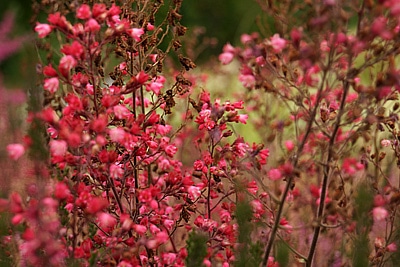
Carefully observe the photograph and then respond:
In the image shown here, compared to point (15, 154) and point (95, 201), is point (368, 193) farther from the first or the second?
point (15, 154)

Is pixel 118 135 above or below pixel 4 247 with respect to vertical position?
above

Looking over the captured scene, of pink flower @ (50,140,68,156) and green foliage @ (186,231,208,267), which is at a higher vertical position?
pink flower @ (50,140,68,156)

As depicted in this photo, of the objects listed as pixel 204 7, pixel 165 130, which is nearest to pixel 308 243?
pixel 165 130

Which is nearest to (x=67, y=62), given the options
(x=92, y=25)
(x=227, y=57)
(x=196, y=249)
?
(x=92, y=25)

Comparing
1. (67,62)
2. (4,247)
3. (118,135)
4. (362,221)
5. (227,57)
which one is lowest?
(4,247)

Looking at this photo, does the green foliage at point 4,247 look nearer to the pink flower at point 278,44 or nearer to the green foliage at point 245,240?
the green foliage at point 245,240

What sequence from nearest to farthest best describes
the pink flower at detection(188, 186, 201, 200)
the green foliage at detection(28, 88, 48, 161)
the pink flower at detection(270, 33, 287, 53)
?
the green foliage at detection(28, 88, 48, 161)
the pink flower at detection(270, 33, 287, 53)
the pink flower at detection(188, 186, 201, 200)

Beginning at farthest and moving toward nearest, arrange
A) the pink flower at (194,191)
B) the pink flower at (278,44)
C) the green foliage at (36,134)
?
the pink flower at (194,191), the pink flower at (278,44), the green foliage at (36,134)

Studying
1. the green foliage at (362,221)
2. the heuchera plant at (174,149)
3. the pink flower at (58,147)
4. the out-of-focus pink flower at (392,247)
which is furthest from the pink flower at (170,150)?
the out-of-focus pink flower at (392,247)

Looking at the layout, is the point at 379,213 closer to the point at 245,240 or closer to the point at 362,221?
the point at 362,221

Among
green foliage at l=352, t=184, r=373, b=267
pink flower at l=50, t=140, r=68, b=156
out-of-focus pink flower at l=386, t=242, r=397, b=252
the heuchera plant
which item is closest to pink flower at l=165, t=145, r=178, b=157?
the heuchera plant

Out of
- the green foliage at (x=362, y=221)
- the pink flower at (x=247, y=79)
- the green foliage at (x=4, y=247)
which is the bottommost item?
the green foliage at (x=4, y=247)

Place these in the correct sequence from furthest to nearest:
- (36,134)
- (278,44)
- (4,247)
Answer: (4,247) → (278,44) → (36,134)

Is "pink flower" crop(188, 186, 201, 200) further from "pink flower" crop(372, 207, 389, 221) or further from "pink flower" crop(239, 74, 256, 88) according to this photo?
"pink flower" crop(372, 207, 389, 221)
